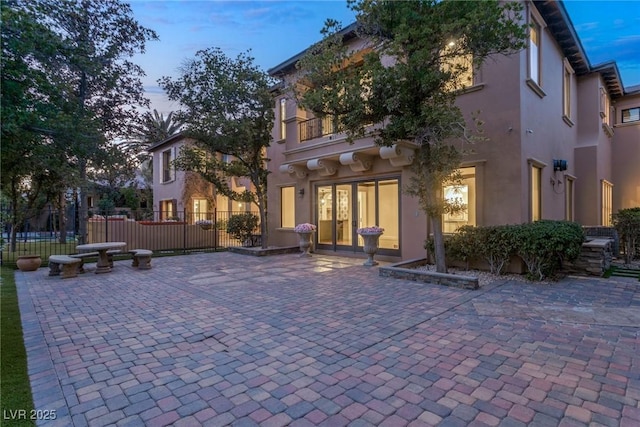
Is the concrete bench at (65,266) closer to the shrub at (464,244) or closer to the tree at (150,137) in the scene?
the shrub at (464,244)

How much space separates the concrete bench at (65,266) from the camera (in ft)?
26.5

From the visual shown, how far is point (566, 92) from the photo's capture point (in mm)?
11742

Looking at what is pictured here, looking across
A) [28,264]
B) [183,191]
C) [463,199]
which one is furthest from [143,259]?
[183,191]

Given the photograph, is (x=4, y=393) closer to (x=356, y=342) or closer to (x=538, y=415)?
(x=356, y=342)

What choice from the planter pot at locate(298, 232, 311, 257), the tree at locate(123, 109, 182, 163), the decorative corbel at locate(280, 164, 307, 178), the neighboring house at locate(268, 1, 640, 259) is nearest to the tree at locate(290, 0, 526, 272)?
the neighboring house at locate(268, 1, 640, 259)

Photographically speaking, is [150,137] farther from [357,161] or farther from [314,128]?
→ [357,161]

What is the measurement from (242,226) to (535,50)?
37.4 ft

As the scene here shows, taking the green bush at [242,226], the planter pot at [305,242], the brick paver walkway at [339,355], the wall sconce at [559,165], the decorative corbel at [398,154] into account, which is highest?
the decorative corbel at [398,154]

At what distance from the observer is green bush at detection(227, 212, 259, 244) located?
13.8m

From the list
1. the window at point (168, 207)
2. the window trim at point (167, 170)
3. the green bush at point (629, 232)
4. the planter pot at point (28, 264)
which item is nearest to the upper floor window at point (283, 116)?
the planter pot at point (28, 264)

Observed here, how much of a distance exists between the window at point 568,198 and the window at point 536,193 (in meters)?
3.00

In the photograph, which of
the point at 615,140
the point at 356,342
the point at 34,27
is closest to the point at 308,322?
the point at 356,342

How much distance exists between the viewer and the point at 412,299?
5.79 m

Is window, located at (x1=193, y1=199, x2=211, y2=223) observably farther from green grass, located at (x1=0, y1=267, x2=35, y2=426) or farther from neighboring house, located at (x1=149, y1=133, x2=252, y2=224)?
green grass, located at (x1=0, y1=267, x2=35, y2=426)
